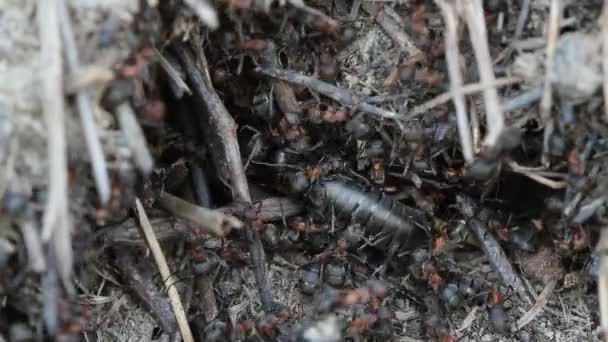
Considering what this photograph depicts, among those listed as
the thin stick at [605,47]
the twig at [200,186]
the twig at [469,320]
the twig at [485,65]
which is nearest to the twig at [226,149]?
the twig at [200,186]

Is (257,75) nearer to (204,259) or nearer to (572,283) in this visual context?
(204,259)

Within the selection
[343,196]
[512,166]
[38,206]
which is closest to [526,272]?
[512,166]

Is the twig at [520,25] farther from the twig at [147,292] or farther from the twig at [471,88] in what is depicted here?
the twig at [147,292]

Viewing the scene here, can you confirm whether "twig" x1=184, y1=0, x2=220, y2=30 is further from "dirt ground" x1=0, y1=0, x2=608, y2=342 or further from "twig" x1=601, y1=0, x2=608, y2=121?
"twig" x1=601, y1=0, x2=608, y2=121

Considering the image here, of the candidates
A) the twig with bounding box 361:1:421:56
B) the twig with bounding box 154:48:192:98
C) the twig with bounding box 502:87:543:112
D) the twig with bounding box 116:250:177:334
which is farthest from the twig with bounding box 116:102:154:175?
the twig with bounding box 502:87:543:112

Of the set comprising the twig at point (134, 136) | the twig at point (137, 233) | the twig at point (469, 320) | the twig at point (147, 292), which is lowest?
the twig at point (469, 320)

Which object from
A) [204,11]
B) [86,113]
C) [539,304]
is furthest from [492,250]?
[86,113]
